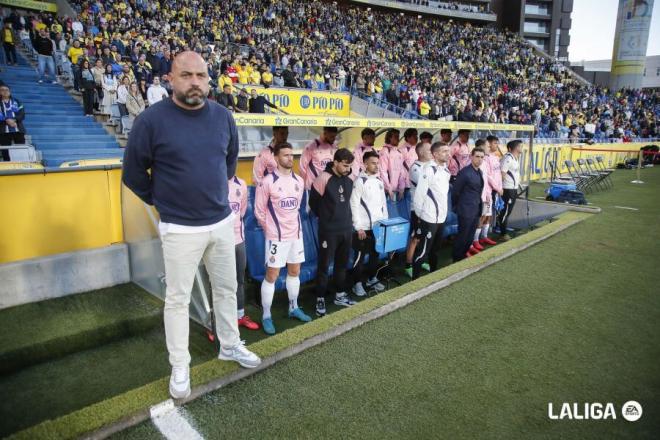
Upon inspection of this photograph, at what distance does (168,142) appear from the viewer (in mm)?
2420

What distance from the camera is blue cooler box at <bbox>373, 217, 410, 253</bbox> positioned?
531 centimetres

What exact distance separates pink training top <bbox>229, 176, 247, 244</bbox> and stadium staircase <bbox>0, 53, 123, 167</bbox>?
504cm

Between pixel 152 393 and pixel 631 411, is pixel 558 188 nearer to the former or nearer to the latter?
pixel 631 411

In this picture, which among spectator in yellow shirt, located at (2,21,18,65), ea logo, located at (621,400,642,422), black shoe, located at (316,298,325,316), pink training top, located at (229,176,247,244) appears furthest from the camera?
spectator in yellow shirt, located at (2,21,18,65)

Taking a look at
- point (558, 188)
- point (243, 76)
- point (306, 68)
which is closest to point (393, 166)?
point (558, 188)

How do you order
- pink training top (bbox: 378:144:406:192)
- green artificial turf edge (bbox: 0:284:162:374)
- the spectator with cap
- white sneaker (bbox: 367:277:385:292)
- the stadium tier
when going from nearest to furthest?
green artificial turf edge (bbox: 0:284:162:374), white sneaker (bbox: 367:277:385:292), pink training top (bbox: 378:144:406:192), the spectator with cap, the stadium tier

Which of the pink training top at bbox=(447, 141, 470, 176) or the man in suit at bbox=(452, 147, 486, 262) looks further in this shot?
the pink training top at bbox=(447, 141, 470, 176)

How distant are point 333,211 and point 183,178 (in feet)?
7.99

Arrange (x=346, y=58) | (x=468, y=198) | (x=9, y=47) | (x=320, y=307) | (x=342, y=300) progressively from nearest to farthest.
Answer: (x=320, y=307) → (x=342, y=300) → (x=468, y=198) → (x=9, y=47) → (x=346, y=58)

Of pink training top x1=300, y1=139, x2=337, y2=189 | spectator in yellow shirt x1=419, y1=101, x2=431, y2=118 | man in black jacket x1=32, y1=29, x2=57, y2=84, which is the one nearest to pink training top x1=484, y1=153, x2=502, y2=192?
pink training top x1=300, y1=139, x2=337, y2=189

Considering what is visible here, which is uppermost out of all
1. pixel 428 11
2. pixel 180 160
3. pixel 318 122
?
pixel 428 11

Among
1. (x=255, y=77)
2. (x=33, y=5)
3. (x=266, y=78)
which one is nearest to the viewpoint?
(x=255, y=77)

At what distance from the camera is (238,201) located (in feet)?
14.4

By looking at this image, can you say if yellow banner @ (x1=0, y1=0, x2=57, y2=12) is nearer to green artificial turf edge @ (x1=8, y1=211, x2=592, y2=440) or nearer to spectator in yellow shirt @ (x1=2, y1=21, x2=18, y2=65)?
spectator in yellow shirt @ (x1=2, y1=21, x2=18, y2=65)
